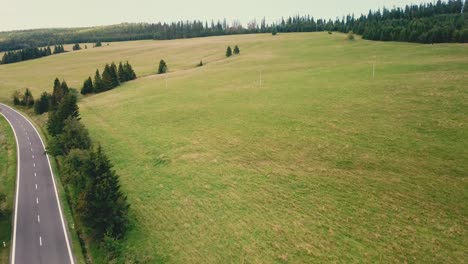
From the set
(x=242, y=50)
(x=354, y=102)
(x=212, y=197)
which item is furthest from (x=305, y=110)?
(x=242, y=50)

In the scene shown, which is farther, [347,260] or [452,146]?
[452,146]

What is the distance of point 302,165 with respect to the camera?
117 ft

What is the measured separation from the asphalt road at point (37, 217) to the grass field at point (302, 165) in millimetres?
6948

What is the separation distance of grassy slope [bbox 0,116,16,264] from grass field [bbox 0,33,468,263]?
11728mm

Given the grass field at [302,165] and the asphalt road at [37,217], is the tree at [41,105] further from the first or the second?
the asphalt road at [37,217]

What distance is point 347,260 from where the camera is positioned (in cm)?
2248

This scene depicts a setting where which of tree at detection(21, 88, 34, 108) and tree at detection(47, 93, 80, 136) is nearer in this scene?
tree at detection(47, 93, 80, 136)

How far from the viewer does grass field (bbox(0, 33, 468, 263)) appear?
2483cm

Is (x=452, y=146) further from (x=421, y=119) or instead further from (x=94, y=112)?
(x=94, y=112)

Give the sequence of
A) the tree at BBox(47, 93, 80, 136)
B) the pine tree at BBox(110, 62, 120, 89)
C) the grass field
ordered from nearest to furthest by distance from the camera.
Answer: the grass field, the tree at BBox(47, 93, 80, 136), the pine tree at BBox(110, 62, 120, 89)

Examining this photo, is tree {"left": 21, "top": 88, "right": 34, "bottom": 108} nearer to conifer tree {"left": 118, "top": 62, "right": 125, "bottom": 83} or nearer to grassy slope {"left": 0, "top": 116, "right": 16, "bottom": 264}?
grassy slope {"left": 0, "top": 116, "right": 16, "bottom": 264}

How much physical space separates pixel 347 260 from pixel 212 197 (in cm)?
1462

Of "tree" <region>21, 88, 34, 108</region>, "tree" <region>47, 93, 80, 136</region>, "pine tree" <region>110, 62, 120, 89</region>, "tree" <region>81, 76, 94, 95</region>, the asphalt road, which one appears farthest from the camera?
"pine tree" <region>110, 62, 120, 89</region>

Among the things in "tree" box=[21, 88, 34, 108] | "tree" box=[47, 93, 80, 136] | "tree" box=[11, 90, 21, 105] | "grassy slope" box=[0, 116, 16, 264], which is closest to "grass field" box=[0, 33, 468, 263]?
"tree" box=[47, 93, 80, 136]
